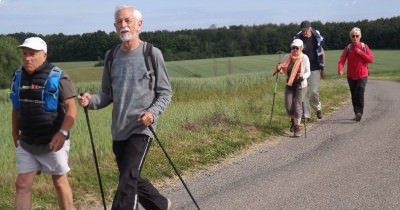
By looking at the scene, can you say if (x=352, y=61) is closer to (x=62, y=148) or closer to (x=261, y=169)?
(x=261, y=169)

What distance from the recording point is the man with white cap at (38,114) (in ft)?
16.2

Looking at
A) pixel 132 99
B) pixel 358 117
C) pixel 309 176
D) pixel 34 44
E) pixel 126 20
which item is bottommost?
pixel 358 117

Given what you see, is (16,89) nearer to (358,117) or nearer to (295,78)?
(295,78)

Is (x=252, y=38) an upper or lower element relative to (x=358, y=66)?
lower

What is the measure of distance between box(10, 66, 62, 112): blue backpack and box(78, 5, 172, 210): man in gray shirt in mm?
227

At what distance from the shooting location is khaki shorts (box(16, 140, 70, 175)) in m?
5.12

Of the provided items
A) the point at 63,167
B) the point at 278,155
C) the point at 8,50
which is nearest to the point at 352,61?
the point at 278,155

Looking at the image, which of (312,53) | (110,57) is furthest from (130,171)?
(312,53)

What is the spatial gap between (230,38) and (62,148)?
281 ft

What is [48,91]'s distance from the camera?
493 cm

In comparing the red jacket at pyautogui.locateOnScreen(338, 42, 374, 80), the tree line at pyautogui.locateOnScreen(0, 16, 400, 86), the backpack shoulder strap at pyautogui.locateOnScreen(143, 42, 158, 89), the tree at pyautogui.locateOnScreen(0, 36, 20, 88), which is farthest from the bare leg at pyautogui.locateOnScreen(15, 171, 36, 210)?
the tree at pyautogui.locateOnScreen(0, 36, 20, 88)

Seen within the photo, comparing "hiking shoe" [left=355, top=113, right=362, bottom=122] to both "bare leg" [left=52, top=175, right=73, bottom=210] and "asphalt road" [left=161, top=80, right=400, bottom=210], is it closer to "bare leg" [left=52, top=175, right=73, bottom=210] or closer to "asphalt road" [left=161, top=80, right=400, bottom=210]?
"asphalt road" [left=161, top=80, right=400, bottom=210]

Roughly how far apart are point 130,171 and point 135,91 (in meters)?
0.71

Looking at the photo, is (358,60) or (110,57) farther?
(358,60)
